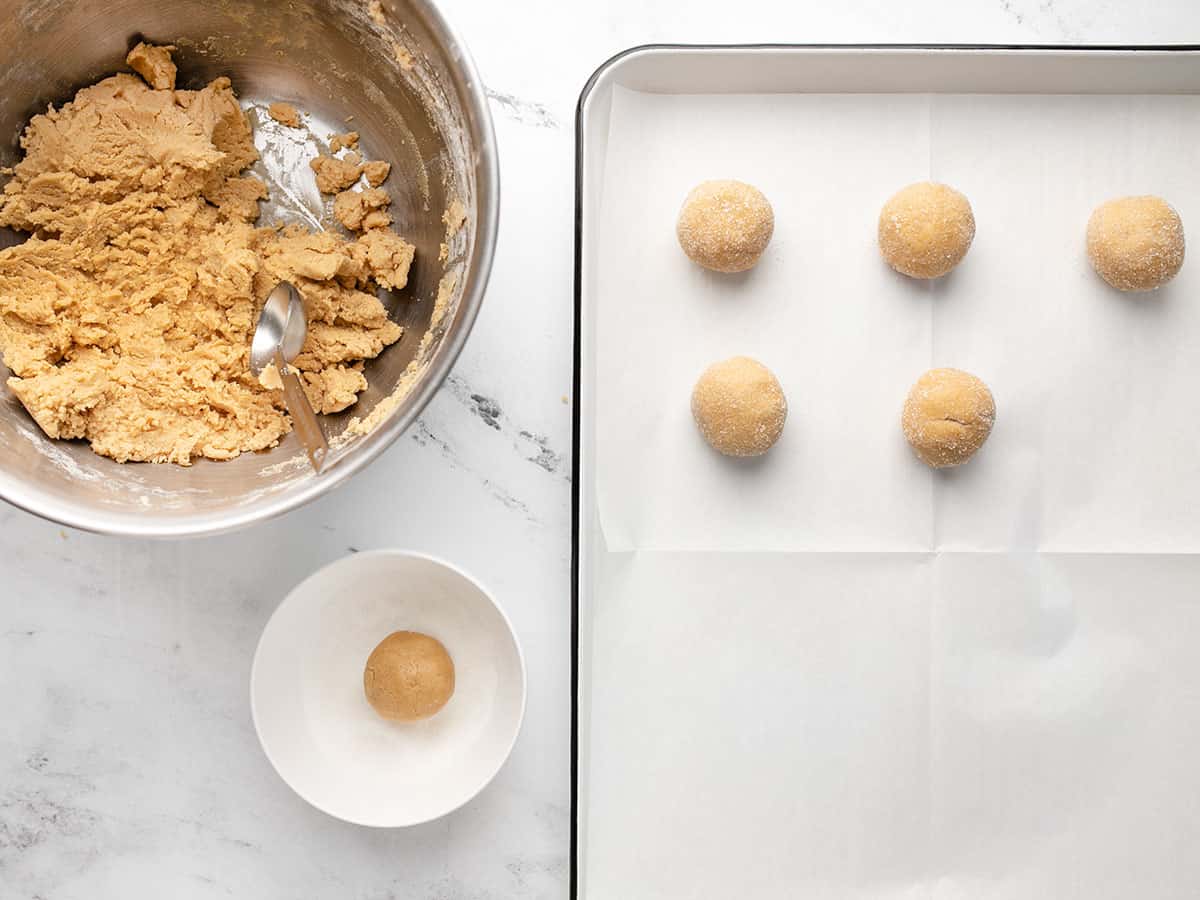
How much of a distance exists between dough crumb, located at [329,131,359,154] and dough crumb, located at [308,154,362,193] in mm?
19

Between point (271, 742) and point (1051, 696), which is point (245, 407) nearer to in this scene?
point (271, 742)

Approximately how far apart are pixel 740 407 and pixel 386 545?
18.0 inches

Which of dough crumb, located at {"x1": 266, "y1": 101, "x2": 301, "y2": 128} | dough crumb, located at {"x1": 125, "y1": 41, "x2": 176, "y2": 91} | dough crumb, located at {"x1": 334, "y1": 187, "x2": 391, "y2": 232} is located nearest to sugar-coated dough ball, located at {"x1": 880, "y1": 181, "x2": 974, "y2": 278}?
dough crumb, located at {"x1": 334, "y1": 187, "x2": 391, "y2": 232}

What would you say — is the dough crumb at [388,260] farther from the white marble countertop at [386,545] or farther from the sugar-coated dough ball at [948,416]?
the sugar-coated dough ball at [948,416]

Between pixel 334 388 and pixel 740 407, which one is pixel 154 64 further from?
pixel 740 407

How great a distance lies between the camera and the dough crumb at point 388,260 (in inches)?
44.1

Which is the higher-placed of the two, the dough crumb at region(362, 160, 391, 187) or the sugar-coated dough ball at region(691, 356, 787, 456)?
the dough crumb at region(362, 160, 391, 187)

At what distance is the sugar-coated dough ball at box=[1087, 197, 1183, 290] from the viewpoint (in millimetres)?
1106

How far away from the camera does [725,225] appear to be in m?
1.10

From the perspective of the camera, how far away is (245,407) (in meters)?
1.10

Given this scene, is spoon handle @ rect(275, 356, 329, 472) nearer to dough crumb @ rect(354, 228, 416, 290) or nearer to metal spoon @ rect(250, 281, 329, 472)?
metal spoon @ rect(250, 281, 329, 472)

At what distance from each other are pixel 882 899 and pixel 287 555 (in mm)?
826

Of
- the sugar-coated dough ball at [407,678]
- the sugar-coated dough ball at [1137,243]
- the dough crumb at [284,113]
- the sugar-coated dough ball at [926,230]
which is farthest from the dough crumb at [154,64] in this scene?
the sugar-coated dough ball at [1137,243]

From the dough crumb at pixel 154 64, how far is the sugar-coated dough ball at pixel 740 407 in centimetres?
71
